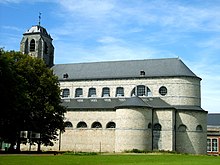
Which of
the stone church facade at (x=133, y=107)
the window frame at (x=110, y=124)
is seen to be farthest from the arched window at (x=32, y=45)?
the window frame at (x=110, y=124)

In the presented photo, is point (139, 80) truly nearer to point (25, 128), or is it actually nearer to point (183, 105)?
point (183, 105)

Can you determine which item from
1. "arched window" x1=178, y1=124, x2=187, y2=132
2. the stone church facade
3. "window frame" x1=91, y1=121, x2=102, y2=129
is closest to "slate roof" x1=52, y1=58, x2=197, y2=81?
the stone church facade

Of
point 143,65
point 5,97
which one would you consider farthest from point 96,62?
point 5,97

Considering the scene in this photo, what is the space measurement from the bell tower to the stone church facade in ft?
15.8

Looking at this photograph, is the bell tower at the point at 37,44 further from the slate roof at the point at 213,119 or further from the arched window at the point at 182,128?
the slate roof at the point at 213,119

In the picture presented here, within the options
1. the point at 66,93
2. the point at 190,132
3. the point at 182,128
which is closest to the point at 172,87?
the point at 182,128

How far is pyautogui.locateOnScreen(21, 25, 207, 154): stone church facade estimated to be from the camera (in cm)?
4856

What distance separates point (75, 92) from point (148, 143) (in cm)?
1474

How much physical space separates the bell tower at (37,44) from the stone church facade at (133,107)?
4.81 m

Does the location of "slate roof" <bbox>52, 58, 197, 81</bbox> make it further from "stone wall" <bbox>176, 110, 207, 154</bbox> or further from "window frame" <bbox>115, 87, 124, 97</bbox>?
"stone wall" <bbox>176, 110, 207, 154</bbox>

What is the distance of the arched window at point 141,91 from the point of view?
2105 inches

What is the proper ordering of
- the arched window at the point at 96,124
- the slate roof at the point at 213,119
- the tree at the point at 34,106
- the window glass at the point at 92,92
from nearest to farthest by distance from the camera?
1. the tree at the point at 34,106
2. the arched window at the point at 96,124
3. the window glass at the point at 92,92
4. the slate roof at the point at 213,119

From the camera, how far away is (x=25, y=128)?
4025cm

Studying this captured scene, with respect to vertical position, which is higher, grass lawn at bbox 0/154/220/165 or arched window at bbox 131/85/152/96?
arched window at bbox 131/85/152/96
